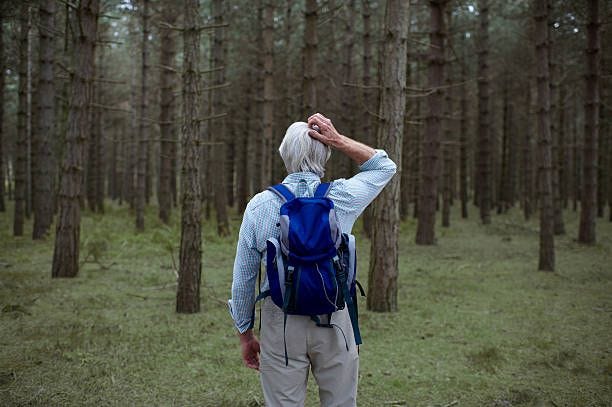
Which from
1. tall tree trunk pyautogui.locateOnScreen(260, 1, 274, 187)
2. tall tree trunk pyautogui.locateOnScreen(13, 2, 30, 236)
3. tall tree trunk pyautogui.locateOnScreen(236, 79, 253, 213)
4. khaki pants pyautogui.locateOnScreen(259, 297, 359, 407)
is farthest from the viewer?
tall tree trunk pyautogui.locateOnScreen(236, 79, 253, 213)

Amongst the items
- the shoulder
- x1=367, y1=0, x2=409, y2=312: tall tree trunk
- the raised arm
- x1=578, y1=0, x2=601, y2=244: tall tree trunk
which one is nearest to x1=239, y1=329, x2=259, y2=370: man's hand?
the shoulder

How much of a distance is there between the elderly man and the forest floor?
2.07 m

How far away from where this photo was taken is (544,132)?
1074 cm

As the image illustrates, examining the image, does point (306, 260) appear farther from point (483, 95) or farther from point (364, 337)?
point (483, 95)

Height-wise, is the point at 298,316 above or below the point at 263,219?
below

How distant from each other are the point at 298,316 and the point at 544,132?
9.53 meters

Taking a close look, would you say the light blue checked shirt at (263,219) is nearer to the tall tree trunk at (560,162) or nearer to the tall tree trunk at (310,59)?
the tall tree trunk at (310,59)

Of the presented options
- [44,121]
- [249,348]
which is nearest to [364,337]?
[249,348]

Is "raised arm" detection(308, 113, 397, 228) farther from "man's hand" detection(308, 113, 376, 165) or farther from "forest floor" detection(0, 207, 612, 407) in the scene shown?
"forest floor" detection(0, 207, 612, 407)

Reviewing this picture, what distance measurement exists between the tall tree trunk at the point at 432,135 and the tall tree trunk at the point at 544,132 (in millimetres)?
4064

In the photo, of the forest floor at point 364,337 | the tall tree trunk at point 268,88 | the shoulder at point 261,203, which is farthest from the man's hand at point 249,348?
the tall tree trunk at point 268,88

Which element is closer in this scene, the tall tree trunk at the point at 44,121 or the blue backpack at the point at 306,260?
the blue backpack at the point at 306,260

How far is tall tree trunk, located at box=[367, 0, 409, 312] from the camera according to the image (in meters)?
7.59

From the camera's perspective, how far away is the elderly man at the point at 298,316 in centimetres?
269
